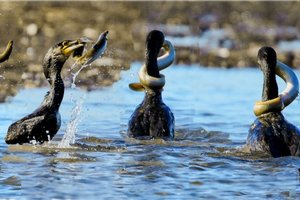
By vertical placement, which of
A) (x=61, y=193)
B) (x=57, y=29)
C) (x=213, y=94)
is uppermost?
(x=57, y=29)

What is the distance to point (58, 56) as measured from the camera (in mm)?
12859

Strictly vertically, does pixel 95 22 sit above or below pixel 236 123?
above

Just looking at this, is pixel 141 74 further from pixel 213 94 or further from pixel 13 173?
pixel 213 94

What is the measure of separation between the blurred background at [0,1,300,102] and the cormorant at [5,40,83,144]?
5702mm

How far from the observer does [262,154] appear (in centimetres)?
1199

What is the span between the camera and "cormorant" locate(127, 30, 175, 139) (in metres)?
13.2

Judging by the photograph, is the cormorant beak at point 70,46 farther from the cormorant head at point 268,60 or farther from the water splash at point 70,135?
the cormorant head at point 268,60

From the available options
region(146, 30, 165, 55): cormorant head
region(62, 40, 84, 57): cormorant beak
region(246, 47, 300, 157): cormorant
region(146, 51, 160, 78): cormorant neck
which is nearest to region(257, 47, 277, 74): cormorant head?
region(246, 47, 300, 157): cormorant

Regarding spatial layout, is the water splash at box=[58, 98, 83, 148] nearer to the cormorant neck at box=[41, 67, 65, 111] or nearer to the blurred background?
the cormorant neck at box=[41, 67, 65, 111]

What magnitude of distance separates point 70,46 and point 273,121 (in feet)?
7.96

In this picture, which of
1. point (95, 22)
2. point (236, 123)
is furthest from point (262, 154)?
point (95, 22)

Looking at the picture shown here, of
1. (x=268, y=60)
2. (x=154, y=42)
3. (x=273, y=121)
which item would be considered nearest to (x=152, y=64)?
(x=154, y=42)

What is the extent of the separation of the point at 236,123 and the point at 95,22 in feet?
33.5

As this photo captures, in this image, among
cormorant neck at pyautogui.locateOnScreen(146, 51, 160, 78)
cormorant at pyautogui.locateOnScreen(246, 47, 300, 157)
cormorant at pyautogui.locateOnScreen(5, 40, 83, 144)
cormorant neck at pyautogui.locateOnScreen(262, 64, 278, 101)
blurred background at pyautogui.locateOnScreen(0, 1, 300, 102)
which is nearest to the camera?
cormorant at pyautogui.locateOnScreen(246, 47, 300, 157)
